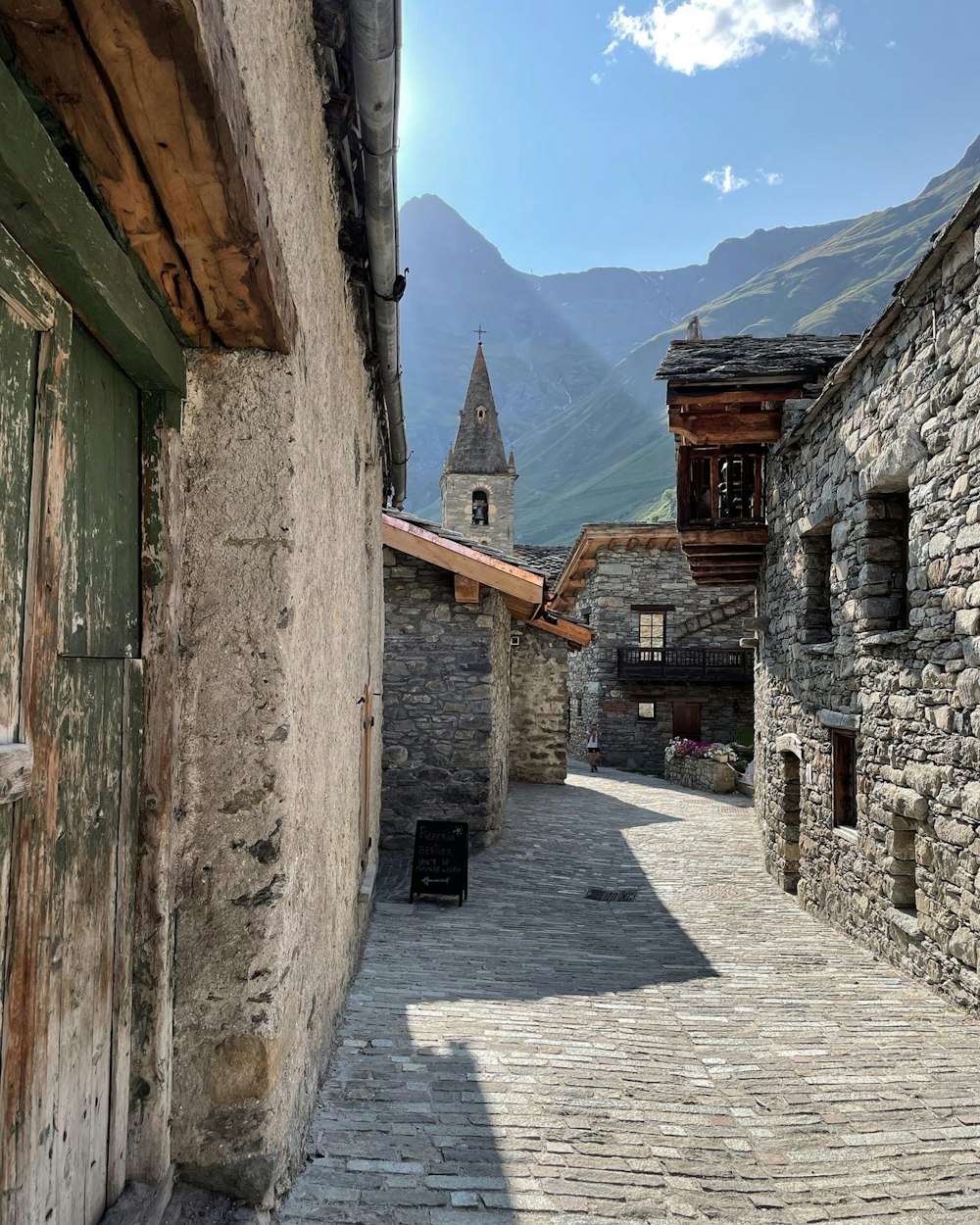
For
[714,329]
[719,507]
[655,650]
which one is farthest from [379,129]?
[714,329]

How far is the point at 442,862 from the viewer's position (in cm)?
732

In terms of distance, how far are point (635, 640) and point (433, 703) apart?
14.0 m

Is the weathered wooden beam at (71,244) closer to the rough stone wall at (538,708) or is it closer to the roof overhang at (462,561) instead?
the roof overhang at (462,561)

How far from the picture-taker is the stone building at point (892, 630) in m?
4.95

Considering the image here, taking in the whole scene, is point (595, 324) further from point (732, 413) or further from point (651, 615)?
point (732, 413)

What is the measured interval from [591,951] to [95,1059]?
15.9ft

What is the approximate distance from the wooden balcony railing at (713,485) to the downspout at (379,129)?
6.49 meters

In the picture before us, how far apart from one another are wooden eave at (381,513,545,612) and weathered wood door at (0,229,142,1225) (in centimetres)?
688

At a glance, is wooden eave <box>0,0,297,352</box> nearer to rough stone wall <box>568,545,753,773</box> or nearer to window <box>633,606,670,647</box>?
rough stone wall <box>568,545,753,773</box>

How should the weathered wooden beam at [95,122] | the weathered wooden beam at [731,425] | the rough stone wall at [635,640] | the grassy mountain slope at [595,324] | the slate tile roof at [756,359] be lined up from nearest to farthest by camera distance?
the weathered wooden beam at [95,122]
the slate tile roof at [756,359]
the weathered wooden beam at [731,425]
the rough stone wall at [635,640]
the grassy mountain slope at [595,324]

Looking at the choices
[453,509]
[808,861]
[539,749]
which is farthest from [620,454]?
[808,861]

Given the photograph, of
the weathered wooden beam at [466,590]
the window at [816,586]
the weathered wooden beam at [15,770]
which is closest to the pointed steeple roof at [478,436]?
the weathered wooden beam at [466,590]

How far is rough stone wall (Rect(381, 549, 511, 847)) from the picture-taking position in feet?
30.4

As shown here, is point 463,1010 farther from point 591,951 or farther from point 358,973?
point 591,951
